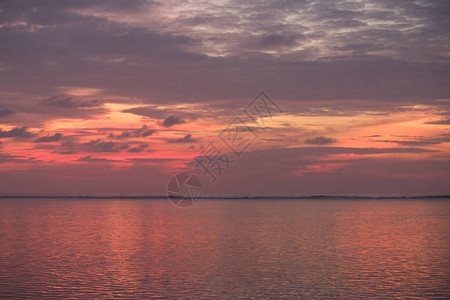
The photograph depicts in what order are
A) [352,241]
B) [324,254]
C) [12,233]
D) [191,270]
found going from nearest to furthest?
[191,270] → [324,254] → [352,241] → [12,233]

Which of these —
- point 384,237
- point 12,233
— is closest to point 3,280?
point 12,233

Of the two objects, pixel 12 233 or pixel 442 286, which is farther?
pixel 12 233

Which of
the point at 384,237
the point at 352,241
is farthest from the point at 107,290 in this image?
the point at 384,237

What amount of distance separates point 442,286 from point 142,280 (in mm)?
19323

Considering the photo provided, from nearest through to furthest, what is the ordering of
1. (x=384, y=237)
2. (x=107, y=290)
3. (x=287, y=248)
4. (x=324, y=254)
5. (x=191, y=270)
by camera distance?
(x=107, y=290) → (x=191, y=270) → (x=324, y=254) → (x=287, y=248) → (x=384, y=237)

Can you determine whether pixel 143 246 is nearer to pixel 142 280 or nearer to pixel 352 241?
pixel 142 280

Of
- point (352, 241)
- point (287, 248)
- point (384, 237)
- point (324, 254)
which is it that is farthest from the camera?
point (384, 237)

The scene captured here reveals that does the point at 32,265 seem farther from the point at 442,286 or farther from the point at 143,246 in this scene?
the point at 442,286

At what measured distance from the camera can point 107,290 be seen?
100 feet

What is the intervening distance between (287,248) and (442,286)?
1951 centimetres

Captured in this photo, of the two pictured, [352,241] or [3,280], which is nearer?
[3,280]

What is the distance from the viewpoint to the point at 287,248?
49.5 metres

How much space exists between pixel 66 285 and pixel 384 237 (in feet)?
138

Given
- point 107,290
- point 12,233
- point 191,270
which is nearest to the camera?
point 107,290
